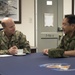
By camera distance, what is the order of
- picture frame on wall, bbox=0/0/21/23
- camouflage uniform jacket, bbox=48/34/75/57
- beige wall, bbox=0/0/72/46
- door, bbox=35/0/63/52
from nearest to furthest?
camouflage uniform jacket, bbox=48/34/75/57 < picture frame on wall, bbox=0/0/21/23 < beige wall, bbox=0/0/72/46 < door, bbox=35/0/63/52

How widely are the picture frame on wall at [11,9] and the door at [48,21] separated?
684 millimetres

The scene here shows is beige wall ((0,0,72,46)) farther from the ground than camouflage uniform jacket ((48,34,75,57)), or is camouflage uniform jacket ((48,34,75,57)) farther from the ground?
beige wall ((0,0,72,46))

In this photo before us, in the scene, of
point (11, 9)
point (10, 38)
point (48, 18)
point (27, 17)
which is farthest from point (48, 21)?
point (10, 38)

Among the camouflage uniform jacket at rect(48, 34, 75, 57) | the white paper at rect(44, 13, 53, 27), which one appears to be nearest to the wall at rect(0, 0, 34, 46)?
the white paper at rect(44, 13, 53, 27)

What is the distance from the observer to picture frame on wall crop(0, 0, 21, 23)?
16.0 feet

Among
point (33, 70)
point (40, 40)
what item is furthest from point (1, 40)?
point (40, 40)

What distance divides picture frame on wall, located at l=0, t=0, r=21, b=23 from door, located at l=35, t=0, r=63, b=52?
2.24ft

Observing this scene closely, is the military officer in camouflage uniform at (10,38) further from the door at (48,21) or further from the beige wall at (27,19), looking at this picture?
the door at (48,21)

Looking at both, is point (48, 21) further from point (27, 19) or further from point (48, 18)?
point (27, 19)

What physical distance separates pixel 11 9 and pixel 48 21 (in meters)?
1.11

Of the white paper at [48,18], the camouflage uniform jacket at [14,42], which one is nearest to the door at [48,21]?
the white paper at [48,18]

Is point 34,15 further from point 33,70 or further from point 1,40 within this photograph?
point 33,70

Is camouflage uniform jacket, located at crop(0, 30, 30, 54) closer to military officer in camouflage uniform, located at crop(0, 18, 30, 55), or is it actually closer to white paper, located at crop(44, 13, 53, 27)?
military officer in camouflage uniform, located at crop(0, 18, 30, 55)

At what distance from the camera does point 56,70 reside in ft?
5.40
